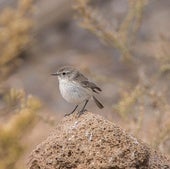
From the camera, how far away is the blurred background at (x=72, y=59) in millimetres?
10828

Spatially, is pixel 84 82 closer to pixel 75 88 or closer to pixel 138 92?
pixel 75 88

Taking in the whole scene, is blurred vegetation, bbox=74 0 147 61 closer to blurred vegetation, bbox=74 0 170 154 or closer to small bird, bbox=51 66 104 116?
blurred vegetation, bbox=74 0 170 154

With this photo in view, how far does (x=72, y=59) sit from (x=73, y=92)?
16060mm

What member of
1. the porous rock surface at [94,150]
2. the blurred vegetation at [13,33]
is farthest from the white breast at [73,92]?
the blurred vegetation at [13,33]

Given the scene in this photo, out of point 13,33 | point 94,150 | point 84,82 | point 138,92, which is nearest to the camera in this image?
point 94,150

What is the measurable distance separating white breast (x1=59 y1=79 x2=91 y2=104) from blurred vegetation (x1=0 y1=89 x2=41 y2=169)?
147cm

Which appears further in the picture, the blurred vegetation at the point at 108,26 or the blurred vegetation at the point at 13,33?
the blurred vegetation at the point at 13,33

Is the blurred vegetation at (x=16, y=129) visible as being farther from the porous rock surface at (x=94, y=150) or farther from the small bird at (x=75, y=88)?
Answer: the porous rock surface at (x=94, y=150)

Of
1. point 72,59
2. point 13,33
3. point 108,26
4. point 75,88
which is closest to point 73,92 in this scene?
point 75,88

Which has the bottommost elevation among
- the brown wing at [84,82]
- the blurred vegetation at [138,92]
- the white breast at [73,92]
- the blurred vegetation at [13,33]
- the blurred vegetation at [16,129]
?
the white breast at [73,92]

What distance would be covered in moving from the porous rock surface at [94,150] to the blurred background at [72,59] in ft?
10.5

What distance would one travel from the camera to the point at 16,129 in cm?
1076

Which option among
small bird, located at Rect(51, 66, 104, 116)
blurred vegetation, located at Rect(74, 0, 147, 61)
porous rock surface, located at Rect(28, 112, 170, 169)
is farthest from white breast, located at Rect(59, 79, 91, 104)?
blurred vegetation, located at Rect(74, 0, 147, 61)

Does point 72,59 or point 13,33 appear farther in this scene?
point 72,59
